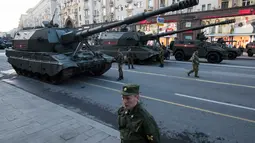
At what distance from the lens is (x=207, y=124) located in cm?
492

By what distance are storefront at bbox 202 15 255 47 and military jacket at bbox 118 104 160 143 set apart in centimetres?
2706

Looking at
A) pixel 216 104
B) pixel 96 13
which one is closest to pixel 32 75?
pixel 216 104

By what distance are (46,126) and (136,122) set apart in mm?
3162

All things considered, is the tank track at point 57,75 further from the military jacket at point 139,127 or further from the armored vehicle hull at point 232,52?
the armored vehicle hull at point 232,52

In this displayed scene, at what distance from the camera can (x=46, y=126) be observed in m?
4.57

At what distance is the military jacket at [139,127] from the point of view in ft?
7.05

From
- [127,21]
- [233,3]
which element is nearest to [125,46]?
[127,21]

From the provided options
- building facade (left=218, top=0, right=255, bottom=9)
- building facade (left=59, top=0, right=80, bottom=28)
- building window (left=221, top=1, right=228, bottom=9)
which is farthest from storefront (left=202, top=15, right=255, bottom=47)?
building facade (left=59, top=0, right=80, bottom=28)

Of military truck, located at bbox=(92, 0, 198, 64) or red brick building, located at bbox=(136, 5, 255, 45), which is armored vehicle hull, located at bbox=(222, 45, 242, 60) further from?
military truck, located at bbox=(92, 0, 198, 64)

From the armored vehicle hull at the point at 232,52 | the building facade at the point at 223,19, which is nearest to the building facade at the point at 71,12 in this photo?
the building facade at the point at 223,19

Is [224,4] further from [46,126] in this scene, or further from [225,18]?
[46,126]

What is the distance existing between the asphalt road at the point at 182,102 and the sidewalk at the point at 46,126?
2.20 ft

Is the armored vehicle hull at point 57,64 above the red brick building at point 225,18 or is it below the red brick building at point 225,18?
below

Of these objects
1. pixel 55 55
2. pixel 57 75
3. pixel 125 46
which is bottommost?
pixel 57 75
